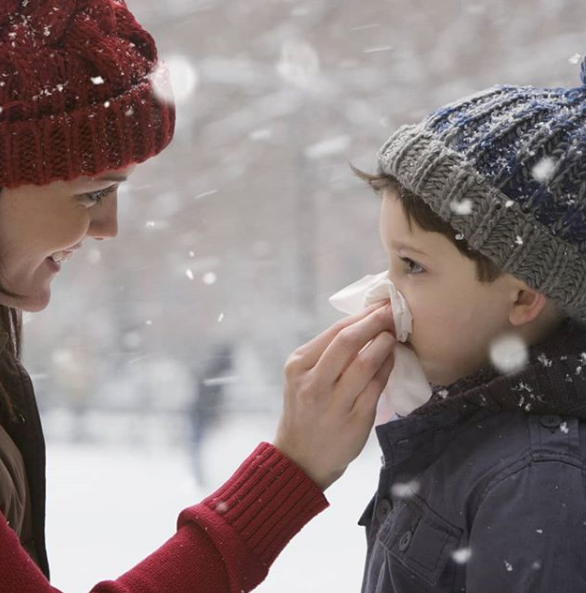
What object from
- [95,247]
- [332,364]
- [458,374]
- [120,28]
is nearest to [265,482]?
[332,364]

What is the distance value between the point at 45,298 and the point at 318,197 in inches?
60.5

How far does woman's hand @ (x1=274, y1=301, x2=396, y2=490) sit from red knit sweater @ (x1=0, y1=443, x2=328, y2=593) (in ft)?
0.11

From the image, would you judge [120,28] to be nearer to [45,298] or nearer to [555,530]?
[45,298]

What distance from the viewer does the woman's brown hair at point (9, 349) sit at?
47.9 inches

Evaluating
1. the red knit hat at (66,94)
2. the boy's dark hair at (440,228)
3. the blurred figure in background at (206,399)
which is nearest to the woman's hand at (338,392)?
the boy's dark hair at (440,228)

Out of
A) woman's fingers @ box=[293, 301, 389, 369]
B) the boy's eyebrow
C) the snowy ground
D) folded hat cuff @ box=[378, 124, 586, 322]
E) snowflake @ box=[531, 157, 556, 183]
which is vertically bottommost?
the snowy ground

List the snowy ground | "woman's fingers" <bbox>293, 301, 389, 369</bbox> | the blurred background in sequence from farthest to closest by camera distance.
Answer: the blurred background, the snowy ground, "woman's fingers" <bbox>293, 301, 389, 369</bbox>

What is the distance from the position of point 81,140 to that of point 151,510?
1430mm

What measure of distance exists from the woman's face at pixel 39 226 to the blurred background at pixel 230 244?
1.19m

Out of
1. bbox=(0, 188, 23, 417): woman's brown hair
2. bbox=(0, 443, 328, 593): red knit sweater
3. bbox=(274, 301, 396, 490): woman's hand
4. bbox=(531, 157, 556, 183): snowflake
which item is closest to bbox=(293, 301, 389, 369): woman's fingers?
bbox=(274, 301, 396, 490): woman's hand

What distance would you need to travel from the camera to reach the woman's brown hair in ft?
4.00

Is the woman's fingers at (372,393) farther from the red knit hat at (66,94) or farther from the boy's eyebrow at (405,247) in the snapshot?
the red knit hat at (66,94)

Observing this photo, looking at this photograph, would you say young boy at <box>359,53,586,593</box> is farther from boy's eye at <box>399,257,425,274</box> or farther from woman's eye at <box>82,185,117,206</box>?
woman's eye at <box>82,185,117,206</box>

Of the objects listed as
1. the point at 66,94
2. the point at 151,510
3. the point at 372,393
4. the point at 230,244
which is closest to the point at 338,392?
the point at 372,393
